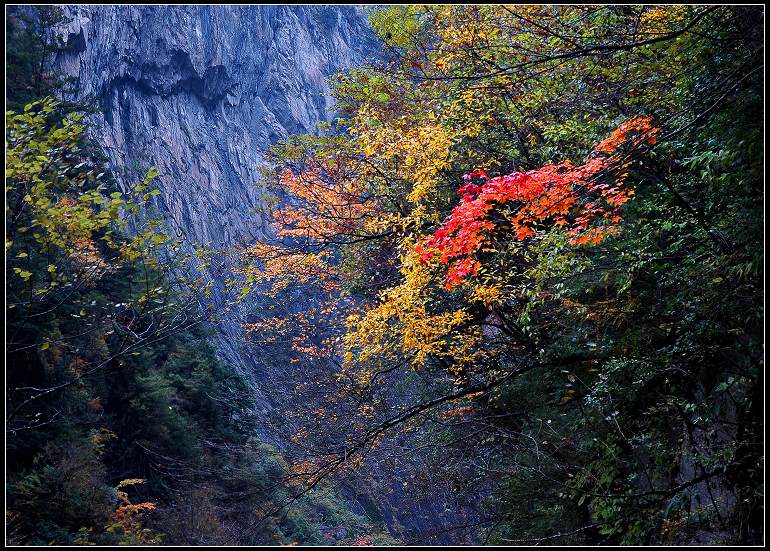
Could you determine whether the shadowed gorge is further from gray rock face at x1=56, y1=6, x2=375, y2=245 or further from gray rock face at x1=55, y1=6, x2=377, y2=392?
gray rock face at x1=56, y1=6, x2=375, y2=245

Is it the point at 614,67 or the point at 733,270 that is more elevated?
the point at 614,67

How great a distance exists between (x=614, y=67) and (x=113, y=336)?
1351cm

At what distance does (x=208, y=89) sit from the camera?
3475 cm

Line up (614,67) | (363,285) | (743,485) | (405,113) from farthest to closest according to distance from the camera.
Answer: (363,285) → (405,113) → (614,67) → (743,485)

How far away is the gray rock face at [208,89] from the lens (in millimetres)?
26297

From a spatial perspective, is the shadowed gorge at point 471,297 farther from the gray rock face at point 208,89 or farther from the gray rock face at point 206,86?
the gray rock face at point 206,86

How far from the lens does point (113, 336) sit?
14148 mm

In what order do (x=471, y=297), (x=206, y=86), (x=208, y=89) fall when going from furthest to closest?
1. (x=208, y=89)
2. (x=206, y=86)
3. (x=471, y=297)

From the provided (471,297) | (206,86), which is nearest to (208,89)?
(206,86)

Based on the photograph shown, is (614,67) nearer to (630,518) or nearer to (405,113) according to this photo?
(405,113)

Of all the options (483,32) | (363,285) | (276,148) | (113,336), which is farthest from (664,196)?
(113,336)

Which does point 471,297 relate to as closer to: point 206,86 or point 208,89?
point 206,86

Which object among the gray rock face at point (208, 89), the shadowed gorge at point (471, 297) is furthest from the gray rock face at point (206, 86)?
the shadowed gorge at point (471, 297)

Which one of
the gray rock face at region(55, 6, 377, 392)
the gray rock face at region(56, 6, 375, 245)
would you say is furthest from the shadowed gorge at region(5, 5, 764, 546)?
the gray rock face at region(56, 6, 375, 245)
